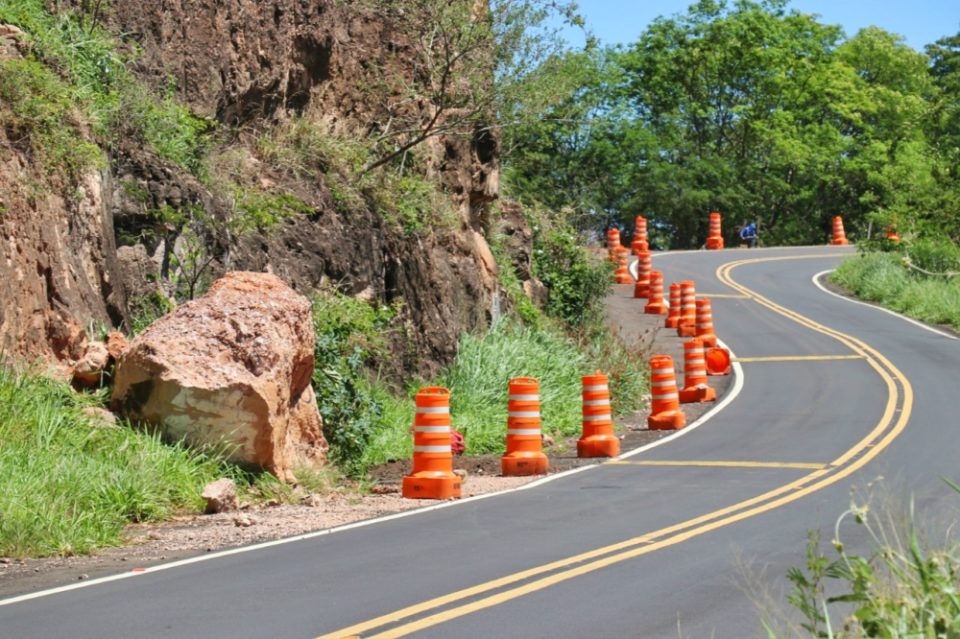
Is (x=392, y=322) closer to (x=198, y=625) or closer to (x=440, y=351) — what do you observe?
(x=440, y=351)

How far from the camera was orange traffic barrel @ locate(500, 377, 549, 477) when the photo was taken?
16.5 m

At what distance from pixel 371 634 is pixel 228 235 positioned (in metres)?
11.6

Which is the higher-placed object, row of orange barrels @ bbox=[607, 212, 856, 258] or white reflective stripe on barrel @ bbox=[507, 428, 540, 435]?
row of orange barrels @ bbox=[607, 212, 856, 258]

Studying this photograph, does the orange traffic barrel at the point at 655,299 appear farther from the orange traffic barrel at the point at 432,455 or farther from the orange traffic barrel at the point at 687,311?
the orange traffic barrel at the point at 432,455

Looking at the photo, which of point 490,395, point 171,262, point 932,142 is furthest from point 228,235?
point 932,142

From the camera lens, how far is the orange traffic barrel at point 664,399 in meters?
21.8

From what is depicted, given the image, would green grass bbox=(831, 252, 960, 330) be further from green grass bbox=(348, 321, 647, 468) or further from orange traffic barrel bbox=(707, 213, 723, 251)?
green grass bbox=(348, 321, 647, 468)

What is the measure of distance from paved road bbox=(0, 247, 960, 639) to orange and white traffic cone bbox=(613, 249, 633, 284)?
802 inches

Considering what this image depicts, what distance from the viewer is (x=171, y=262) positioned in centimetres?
1753

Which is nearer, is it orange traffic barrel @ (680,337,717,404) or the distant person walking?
orange traffic barrel @ (680,337,717,404)

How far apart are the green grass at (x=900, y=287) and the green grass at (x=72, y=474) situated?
2643 cm

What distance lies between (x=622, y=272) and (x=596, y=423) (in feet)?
83.1

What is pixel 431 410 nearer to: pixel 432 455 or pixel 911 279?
pixel 432 455

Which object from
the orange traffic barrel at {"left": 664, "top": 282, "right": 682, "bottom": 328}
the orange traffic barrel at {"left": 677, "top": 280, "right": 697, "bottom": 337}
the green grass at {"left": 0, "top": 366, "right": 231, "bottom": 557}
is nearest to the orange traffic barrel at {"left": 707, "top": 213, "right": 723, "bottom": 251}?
the orange traffic barrel at {"left": 664, "top": 282, "right": 682, "bottom": 328}
